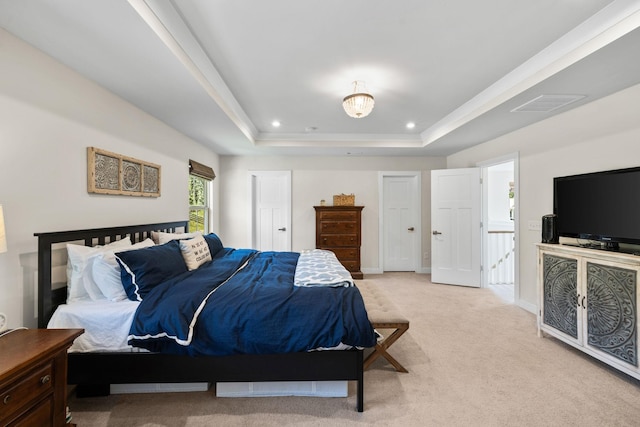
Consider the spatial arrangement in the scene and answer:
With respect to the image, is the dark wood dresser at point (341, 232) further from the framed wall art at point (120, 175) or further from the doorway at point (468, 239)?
the framed wall art at point (120, 175)

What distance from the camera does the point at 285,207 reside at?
17.9ft

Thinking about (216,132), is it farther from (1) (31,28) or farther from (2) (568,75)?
(2) (568,75)

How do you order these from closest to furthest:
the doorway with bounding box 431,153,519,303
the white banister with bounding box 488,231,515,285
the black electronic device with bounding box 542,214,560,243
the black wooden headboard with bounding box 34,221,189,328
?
1. the black wooden headboard with bounding box 34,221,189,328
2. the black electronic device with bounding box 542,214,560,243
3. the doorway with bounding box 431,153,519,303
4. the white banister with bounding box 488,231,515,285

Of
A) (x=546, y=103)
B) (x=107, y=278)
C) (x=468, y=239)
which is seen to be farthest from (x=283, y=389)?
(x=468, y=239)

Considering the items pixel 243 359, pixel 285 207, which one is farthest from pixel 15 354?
pixel 285 207

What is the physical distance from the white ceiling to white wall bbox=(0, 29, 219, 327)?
141 mm

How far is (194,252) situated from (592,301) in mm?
3571

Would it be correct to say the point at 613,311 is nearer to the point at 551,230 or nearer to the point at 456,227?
the point at 551,230

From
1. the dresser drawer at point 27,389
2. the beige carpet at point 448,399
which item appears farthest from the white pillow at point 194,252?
the dresser drawer at point 27,389

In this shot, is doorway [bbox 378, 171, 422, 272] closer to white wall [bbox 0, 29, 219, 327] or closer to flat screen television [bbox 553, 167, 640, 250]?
flat screen television [bbox 553, 167, 640, 250]

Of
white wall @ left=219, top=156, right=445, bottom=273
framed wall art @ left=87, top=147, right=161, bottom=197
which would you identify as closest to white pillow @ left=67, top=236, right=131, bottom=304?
framed wall art @ left=87, top=147, right=161, bottom=197

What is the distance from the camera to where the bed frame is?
1806 millimetres

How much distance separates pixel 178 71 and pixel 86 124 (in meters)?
0.87

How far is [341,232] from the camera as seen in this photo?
502 cm
